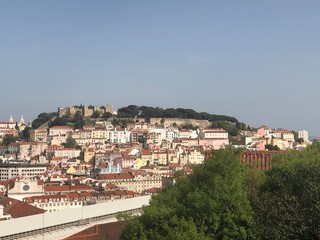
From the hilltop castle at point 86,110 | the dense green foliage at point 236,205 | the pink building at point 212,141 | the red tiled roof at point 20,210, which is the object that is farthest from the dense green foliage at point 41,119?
the dense green foliage at point 236,205

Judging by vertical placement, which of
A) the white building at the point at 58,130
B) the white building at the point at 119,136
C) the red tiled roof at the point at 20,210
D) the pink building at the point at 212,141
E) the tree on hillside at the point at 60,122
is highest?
the tree on hillside at the point at 60,122

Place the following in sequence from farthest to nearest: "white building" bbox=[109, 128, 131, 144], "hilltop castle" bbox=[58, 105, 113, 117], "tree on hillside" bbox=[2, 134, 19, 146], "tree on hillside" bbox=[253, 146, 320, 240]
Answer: "hilltop castle" bbox=[58, 105, 113, 117] → "tree on hillside" bbox=[2, 134, 19, 146] → "white building" bbox=[109, 128, 131, 144] → "tree on hillside" bbox=[253, 146, 320, 240]

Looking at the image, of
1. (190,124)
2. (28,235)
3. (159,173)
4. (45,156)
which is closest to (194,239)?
(28,235)

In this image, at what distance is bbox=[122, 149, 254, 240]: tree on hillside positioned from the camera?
11.6 metres

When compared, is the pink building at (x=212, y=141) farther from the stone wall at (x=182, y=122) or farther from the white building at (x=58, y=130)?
the white building at (x=58, y=130)

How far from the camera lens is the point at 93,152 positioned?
71.1 metres

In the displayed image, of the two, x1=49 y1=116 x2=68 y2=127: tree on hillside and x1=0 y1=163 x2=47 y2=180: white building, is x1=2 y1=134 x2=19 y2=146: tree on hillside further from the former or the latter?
x1=0 y1=163 x2=47 y2=180: white building

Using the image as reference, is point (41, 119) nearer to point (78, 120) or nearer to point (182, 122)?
point (78, 120)

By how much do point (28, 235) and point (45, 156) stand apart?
57389 millimetres

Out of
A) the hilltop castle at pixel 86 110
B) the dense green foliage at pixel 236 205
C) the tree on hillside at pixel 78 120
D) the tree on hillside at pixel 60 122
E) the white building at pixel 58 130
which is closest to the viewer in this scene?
the dense green foliage at pixel 236 205

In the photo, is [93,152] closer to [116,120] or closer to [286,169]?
[116,120]

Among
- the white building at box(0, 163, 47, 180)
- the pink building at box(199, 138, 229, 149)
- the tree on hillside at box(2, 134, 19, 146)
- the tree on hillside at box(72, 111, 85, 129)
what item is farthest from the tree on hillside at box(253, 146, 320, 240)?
the tree on hillside at box(72, 111, 85, 129)

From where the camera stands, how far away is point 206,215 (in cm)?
1208

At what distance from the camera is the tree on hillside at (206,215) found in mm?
11578
